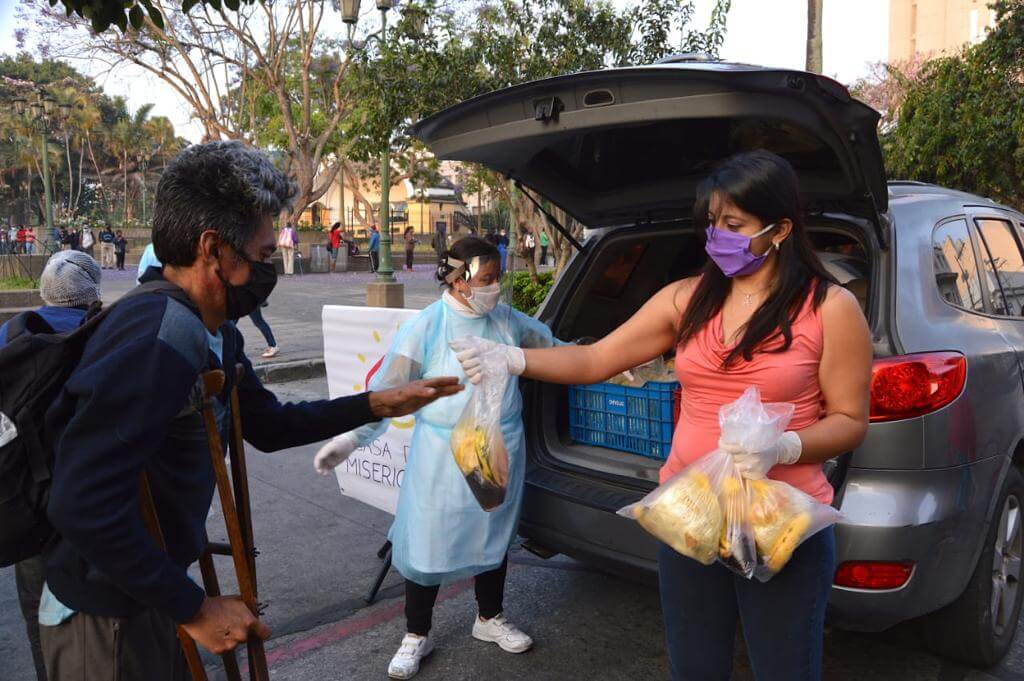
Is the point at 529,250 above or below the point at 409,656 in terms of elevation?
above

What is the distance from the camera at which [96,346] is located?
1.48 metres

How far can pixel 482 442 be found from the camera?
259cm

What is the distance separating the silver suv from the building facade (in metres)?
68.9

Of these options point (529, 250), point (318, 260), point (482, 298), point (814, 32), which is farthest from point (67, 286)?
point (318, 260)

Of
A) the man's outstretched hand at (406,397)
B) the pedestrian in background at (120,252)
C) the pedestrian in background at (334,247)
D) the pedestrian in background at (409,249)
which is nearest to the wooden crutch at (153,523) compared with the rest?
the man's outstretched hand at (406,397)

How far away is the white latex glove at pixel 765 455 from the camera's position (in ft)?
6.03

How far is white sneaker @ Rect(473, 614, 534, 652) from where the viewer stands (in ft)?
10.8

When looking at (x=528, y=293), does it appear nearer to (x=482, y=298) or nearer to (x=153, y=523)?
(x=482, y=298)

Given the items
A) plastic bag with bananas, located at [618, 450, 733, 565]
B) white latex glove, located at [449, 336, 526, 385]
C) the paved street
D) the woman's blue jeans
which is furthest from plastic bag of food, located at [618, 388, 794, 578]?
the paved street

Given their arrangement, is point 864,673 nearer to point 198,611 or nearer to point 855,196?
point 855,196

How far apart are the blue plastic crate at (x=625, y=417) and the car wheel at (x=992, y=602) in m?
1.13

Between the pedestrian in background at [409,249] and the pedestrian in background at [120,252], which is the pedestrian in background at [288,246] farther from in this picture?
the pedestrian in background at [120,252]

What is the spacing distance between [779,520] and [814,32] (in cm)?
1035

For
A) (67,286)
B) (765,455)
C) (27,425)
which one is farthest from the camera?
(67,286)
